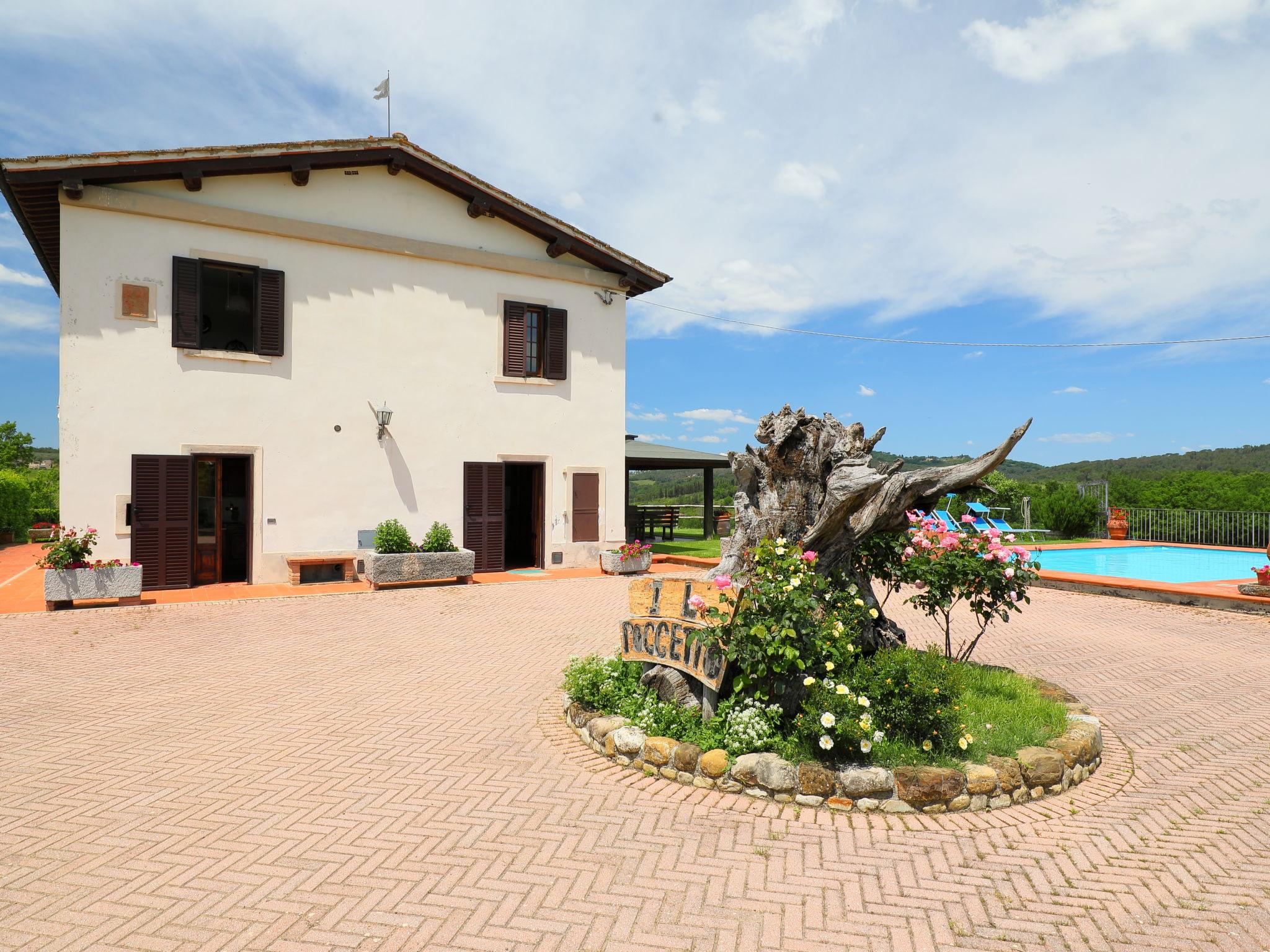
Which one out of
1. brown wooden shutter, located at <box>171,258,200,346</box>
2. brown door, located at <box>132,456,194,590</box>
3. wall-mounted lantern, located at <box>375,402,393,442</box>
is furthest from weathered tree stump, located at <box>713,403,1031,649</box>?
brown wooden shutter, located at <box>171,258,200,346</box>

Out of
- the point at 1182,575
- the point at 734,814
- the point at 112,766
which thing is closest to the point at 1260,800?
the point at 734,814

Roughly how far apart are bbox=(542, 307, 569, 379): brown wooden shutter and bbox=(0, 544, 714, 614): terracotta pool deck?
4.12 metres

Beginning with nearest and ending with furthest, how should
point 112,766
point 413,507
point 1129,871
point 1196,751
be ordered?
point 1129,871 < point 112,766 < point 1196,751 < point 413,507

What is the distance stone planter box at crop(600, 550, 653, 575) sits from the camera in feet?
48.4

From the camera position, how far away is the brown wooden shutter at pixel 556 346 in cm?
1477

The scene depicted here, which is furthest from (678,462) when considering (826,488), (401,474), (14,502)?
(14,502)

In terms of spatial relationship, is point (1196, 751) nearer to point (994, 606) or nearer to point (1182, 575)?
point (994, 606)

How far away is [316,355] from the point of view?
1259cm

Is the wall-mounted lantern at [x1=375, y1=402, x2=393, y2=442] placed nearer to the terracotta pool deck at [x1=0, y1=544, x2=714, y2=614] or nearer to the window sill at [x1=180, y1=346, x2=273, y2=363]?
the window sill at [x1=180, y1=346, x2=273, y2=363]

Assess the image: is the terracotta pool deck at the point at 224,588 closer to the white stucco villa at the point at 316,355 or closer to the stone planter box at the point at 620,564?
the stone planter box at the point at 620,564

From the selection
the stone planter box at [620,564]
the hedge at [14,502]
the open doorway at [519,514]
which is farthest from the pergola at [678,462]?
the hedge at [14,502]

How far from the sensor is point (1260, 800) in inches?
168

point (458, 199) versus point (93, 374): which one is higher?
point (458, 199)

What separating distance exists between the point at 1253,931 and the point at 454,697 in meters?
5.23
